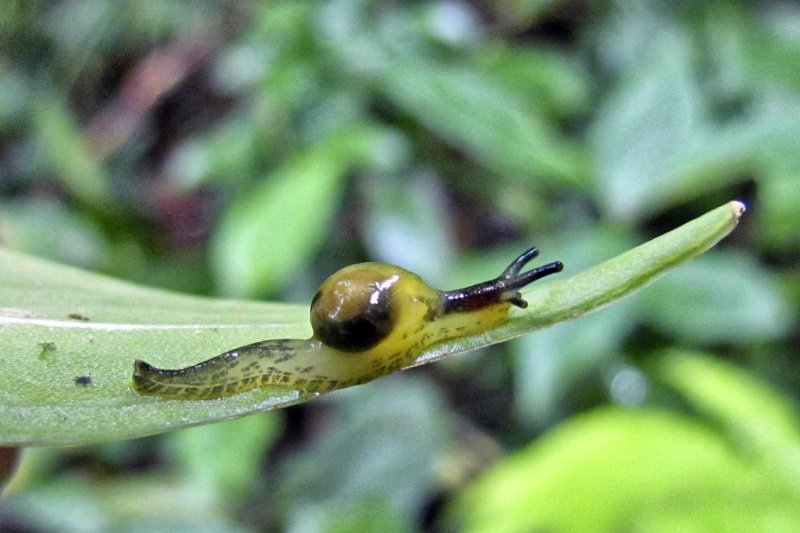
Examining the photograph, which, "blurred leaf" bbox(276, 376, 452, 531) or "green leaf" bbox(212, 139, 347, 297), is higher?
"green leaf" bbox(212, 139, 347, 297)

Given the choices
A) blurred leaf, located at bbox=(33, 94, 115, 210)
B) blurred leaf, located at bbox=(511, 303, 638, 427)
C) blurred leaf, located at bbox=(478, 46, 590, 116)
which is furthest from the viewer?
blurred leaf, located at bbox=(33, 94, 115, 210)

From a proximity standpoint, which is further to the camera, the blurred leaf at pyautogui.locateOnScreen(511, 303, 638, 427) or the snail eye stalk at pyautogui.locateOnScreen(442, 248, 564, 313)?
the blurred leaf at pyautogui.locateOnScreen(511, 303, 638, 427)

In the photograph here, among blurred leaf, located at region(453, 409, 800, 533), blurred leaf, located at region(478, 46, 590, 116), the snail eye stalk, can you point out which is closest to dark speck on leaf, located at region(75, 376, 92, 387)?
the snail eye stalk

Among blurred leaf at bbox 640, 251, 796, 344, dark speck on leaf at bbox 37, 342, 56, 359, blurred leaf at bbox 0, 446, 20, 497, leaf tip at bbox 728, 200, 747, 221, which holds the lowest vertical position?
blurred leaf at bbox 640, 251, 796, 344

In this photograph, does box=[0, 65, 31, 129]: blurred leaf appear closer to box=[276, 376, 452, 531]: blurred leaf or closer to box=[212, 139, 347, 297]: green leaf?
box=[212, 139, 347, 297]: green leaf

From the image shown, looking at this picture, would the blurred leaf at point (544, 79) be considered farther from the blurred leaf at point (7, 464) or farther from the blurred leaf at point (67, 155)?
the blurred leaf at point (7, 464)

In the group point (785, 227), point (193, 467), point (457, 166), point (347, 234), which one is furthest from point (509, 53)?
point (193, 467)

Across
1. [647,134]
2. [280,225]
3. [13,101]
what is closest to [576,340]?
[647,134]

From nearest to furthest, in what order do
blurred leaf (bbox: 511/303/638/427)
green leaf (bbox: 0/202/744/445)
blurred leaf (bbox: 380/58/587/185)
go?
green leaf (bbox: 0/202/744/445) → blurred leaf (bbox: 511/303/638/427) → blurred leaf (bbox: 380/58/587/185)
